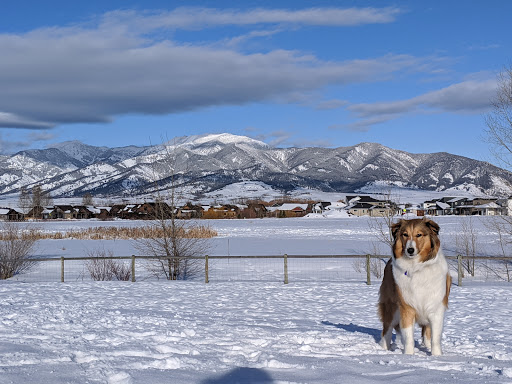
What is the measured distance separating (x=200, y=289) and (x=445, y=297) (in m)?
11.1

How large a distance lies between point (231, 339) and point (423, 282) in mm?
3101

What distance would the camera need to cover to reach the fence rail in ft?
69.9

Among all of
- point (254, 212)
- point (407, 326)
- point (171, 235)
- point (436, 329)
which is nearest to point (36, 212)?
point (254, 212)

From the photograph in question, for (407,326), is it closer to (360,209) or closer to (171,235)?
(171,235)

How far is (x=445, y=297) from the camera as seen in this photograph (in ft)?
22.9

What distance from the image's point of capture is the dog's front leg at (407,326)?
6945 millimetres

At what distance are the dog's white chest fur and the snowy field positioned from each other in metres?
0.71

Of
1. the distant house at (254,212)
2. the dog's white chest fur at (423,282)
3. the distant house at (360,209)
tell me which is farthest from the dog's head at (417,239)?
the distant house at (360,209)

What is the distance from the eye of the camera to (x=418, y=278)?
6.71m

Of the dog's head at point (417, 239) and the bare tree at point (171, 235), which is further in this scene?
the bare tree at point (171, 235)

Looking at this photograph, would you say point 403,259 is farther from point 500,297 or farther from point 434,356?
point 500,297

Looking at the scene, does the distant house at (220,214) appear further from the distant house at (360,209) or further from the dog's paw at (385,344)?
the dog's paw at (385,344)

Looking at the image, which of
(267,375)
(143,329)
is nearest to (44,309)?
(143,329)

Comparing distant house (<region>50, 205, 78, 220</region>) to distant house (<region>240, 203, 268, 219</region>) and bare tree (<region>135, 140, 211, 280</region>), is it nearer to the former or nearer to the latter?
distant house (<region>240, 203, 268, 219</region>)
